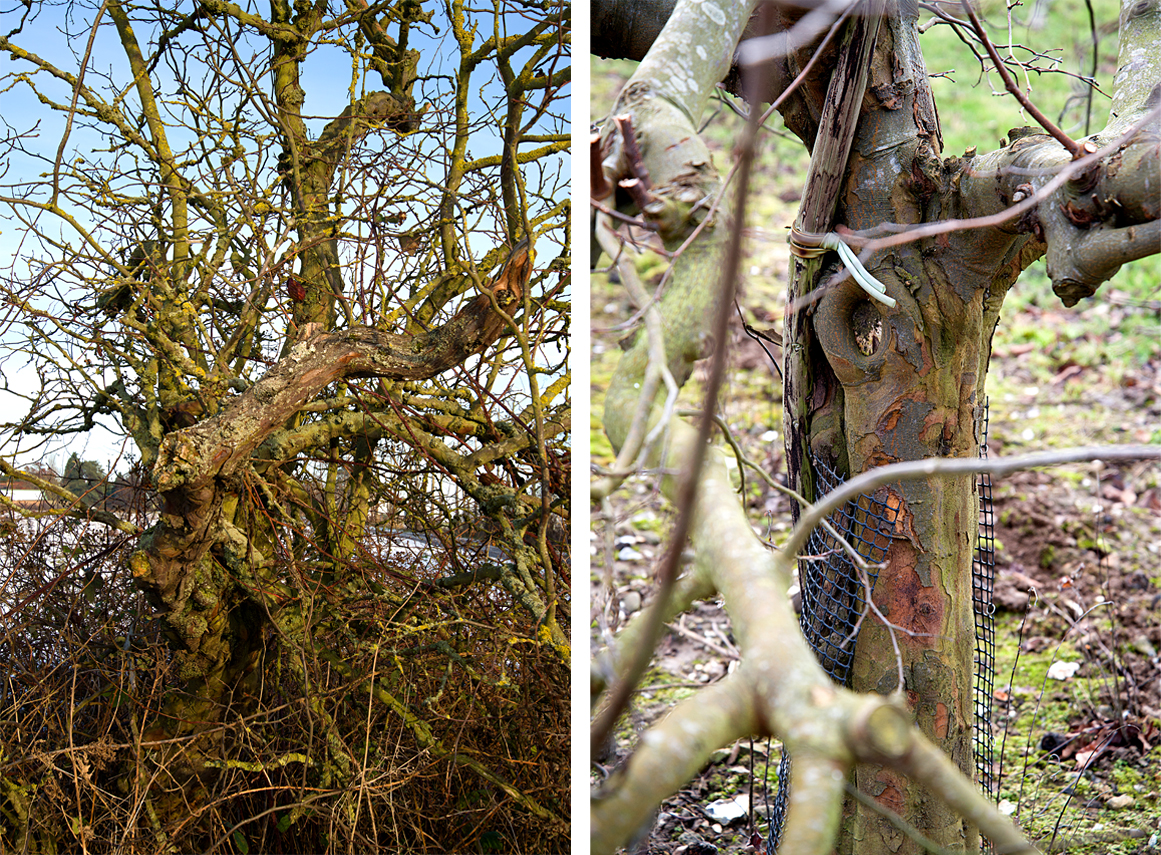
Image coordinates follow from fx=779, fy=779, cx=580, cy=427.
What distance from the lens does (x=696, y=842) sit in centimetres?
149

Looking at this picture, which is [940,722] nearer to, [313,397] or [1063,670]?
[1063,670]

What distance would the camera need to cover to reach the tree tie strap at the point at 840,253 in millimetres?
985

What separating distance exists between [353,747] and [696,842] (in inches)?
29.9

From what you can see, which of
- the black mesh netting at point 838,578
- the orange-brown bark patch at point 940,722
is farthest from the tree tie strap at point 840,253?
the orange-brown bark patch at point 940,722

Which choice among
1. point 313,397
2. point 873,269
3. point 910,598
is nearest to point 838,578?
point 910,598

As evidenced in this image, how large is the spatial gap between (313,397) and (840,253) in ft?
3.57

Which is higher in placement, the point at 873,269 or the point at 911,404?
the point at 873,269

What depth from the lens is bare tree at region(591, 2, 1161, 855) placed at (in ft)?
1.57

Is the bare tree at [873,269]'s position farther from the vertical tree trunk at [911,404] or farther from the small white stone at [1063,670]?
the small white stone at [1063,670]

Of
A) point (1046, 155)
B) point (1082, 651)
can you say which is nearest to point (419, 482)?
point (1046, 155)

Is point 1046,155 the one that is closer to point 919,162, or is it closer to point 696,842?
point 919,162

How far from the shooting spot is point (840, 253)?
1001 millimetres

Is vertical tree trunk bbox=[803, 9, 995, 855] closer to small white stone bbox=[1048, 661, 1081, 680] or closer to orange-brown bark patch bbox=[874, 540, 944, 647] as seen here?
orange-brown bark patch bbox=[874, 540, 944, 647]

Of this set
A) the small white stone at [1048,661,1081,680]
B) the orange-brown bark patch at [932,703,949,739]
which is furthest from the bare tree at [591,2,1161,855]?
the small white stone at [1048,661,1081,680]
